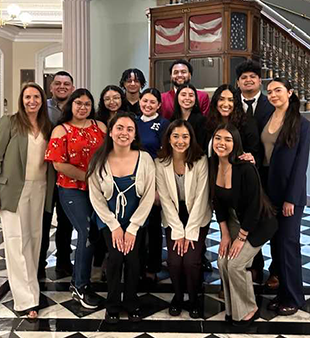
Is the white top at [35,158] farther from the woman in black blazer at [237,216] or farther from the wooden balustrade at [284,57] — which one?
the wooden balustrade at [284,57]

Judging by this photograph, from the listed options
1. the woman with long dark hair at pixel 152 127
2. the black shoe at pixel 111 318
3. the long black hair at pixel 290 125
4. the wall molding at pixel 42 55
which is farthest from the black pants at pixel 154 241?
the wall molding at pixel 42 55

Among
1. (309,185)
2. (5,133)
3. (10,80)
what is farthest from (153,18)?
(10,80)

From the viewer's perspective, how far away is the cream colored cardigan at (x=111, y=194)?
8.70ft

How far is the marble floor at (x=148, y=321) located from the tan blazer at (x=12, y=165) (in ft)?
2.31

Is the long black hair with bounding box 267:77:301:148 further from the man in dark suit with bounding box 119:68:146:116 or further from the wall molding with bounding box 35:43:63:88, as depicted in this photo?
the wall molding with bounding box 35:43:63:88

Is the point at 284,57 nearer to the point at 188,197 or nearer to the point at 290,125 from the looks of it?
the point at 290,125

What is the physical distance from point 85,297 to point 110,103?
1.30 meters

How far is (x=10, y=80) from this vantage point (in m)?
12.6

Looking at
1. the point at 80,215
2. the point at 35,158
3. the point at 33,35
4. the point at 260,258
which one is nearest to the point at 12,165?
the point at 35,158

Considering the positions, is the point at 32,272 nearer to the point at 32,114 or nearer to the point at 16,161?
the point at 16,161

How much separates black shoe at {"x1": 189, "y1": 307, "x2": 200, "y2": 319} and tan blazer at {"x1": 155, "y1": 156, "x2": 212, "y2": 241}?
441 mm

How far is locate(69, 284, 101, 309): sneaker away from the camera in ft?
9.48

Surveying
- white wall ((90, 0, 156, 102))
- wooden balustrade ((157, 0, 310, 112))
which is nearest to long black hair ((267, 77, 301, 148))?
wooden balustrade ((157, 0, 310, 112))

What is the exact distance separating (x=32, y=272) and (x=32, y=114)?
0.98 meters
